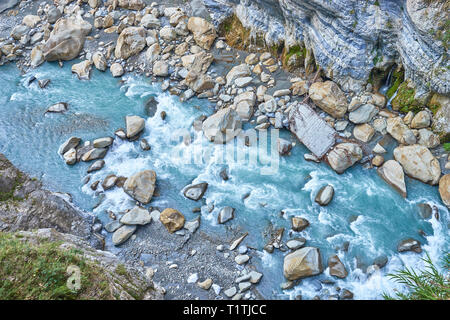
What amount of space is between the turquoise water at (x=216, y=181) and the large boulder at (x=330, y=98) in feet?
5.03

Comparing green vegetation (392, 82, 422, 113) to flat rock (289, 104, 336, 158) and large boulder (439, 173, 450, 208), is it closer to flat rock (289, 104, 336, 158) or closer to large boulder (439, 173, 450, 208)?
flat rock (289, 104, 336, 158)

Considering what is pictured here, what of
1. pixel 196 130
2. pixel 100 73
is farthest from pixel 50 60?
pixel 196 130

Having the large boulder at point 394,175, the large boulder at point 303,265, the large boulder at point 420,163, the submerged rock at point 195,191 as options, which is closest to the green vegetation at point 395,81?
the large boulder at point 420,163

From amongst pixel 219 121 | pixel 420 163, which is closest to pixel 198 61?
pixel 219 121

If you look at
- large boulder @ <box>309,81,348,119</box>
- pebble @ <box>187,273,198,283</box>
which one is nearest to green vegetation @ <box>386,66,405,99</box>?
large boulder @ <box>309,81,348,119</box>

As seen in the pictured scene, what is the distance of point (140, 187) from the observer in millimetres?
10273

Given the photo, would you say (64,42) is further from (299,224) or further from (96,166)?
(299,224)

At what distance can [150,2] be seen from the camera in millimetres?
15805

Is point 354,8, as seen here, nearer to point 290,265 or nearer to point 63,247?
point 290,265

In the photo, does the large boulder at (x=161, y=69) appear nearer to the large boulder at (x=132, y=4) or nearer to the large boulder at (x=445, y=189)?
the large boulder at (x=132, y=4)

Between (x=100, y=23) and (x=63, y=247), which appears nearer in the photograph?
(x=63, y=247)

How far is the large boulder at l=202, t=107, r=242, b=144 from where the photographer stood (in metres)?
11.3

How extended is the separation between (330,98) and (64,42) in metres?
11.6
